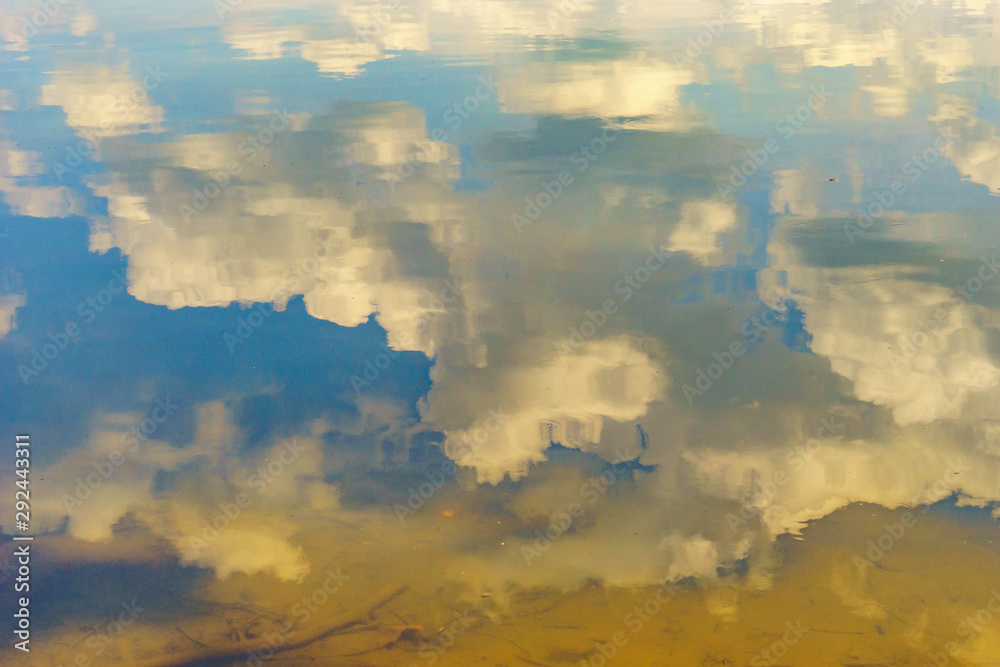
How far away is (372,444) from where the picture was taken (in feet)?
18.2

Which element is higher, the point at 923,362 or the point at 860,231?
the point at 860,231

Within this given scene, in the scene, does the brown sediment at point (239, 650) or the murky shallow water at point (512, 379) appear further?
the murky shallow water at point (512, 379)

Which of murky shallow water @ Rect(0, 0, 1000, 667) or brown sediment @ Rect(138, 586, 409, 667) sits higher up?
murky shallow water @ Rect(0, 0, 1000, 667)

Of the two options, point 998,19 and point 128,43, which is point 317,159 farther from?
point 998,19

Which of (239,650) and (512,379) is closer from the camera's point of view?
(239,650)

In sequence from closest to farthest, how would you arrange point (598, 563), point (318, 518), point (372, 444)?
1. point (598, 563)
2. point (318, 518)
3. point (372, 444)

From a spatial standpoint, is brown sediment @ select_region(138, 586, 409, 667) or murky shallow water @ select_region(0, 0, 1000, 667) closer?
brown sediment @ select_region(138, 586, 409, 667)

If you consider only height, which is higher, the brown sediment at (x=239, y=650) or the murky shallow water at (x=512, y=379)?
the murky shallow water at (x=512, y=379)

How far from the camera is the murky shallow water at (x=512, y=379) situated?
4.38 metres

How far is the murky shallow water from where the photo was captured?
14.4 ft

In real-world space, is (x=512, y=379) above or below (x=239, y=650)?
above

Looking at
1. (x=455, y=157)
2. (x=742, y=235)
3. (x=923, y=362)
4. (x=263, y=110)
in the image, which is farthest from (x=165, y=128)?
→ (x=923, y=362)

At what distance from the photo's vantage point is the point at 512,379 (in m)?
6.07

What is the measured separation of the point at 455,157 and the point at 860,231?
16.2ft
